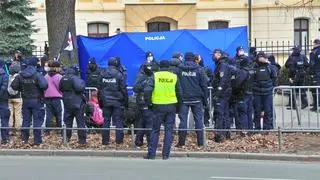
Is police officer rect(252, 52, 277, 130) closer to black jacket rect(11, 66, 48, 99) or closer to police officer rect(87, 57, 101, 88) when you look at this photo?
police officer rect(87, 57, 101, 88)

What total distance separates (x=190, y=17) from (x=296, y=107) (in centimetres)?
2325

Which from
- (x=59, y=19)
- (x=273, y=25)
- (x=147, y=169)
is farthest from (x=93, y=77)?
(x=273, y=25)

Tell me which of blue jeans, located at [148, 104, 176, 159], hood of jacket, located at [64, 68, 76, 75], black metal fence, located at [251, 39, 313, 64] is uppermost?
black metal fence, located at [251, 39, 313, 64]

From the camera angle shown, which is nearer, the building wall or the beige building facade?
the beige building facade

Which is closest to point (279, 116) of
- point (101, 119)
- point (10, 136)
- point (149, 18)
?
point (101, 119)

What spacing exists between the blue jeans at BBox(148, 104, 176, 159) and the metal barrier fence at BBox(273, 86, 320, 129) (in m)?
3.66

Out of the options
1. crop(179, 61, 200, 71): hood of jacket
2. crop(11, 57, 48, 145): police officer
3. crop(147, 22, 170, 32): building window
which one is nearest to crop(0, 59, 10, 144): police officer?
crop(11, 57, 48, 145): police officer

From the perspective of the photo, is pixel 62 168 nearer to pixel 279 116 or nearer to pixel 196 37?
pixel 279 116

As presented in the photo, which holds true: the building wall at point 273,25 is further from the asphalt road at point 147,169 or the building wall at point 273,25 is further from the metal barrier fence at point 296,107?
the asphalt road at point 147,169

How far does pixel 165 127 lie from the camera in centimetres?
1396

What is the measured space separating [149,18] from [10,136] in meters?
23.0

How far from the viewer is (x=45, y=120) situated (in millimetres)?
16719

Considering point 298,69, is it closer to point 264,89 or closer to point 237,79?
point 264,89

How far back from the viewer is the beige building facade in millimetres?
38719
